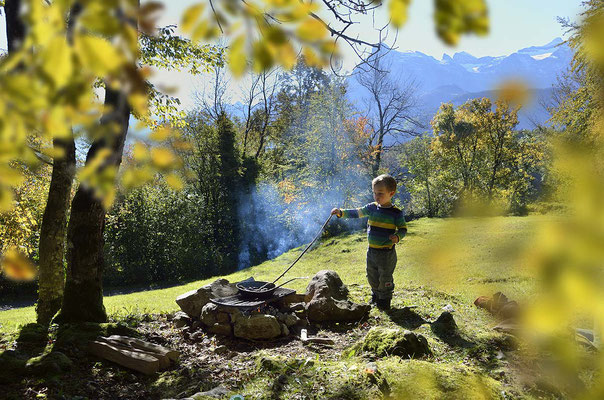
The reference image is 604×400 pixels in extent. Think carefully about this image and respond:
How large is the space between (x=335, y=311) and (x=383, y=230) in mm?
1191

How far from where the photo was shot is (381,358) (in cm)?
315

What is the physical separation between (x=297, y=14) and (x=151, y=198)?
18.5m

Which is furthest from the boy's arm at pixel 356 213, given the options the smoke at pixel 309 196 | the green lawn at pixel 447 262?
the smoke at pixel 309 196

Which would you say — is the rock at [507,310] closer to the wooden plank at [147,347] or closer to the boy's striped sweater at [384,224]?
the boy's striped sweater at [384,224]

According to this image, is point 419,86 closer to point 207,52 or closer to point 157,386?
point 207,52

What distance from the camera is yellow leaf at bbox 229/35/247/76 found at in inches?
28.3

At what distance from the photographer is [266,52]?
0.74m

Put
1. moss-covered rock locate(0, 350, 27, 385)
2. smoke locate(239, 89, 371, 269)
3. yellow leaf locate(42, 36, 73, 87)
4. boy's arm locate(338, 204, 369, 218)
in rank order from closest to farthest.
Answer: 1. yellow leaf locate(42, 36, 73, 87)
2. moss-covered rock locate(0, 350, 27, 385)
3. boy's arm locate(338, 204, 369, 218)
4. smoke locate(239, 89, 371, 269)

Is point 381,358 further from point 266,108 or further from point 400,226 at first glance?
point 266,108

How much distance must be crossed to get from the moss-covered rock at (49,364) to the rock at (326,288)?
289 centimetres

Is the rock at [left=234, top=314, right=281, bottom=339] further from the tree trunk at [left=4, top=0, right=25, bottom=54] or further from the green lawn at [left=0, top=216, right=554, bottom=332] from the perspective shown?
the tree trunk at [left=4, top=0, right=25, bottom=54]

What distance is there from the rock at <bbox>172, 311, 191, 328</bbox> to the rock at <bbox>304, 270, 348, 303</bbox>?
63.9 inches

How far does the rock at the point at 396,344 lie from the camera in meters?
3.21

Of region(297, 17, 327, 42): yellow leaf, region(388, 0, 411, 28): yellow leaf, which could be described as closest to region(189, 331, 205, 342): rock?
region(297, 17, 327, 42): yellow leaf
